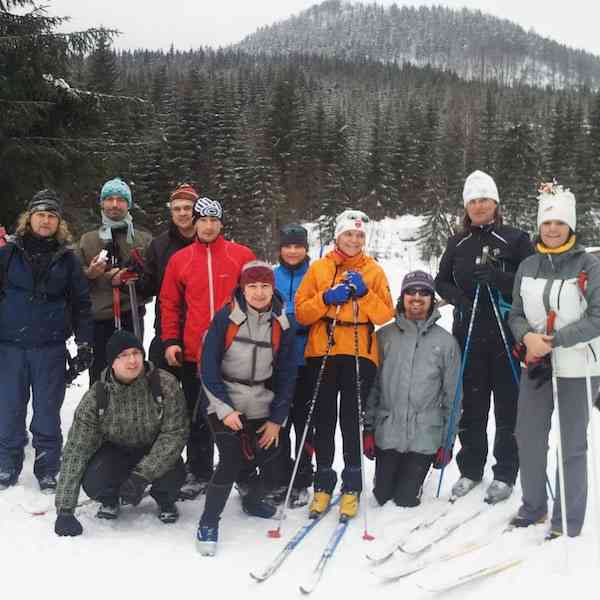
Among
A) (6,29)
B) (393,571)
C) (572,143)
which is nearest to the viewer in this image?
(393,571)

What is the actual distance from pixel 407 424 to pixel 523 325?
1156 millimetres

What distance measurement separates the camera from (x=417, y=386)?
13.6 feet

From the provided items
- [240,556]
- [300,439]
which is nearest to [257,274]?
[300,439]

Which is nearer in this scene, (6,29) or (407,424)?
(407,424)

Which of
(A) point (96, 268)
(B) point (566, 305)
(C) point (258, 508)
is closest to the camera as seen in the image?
(B) point (566, 305)

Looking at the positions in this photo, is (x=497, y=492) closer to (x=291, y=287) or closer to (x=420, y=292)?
(x=420, y=292)

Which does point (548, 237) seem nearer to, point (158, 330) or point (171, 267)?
point (171, 267)

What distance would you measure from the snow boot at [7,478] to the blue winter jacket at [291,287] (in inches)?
91.0

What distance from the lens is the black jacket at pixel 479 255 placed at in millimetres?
4117

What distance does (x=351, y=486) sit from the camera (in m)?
4.11

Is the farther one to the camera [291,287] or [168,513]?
[291,287]

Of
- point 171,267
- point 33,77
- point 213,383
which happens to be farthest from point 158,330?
point 33,77

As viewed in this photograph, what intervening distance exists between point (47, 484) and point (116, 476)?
0.80 m

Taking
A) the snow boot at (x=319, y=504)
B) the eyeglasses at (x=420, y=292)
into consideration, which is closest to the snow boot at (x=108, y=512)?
the snow boot at (x=319, y=504)
